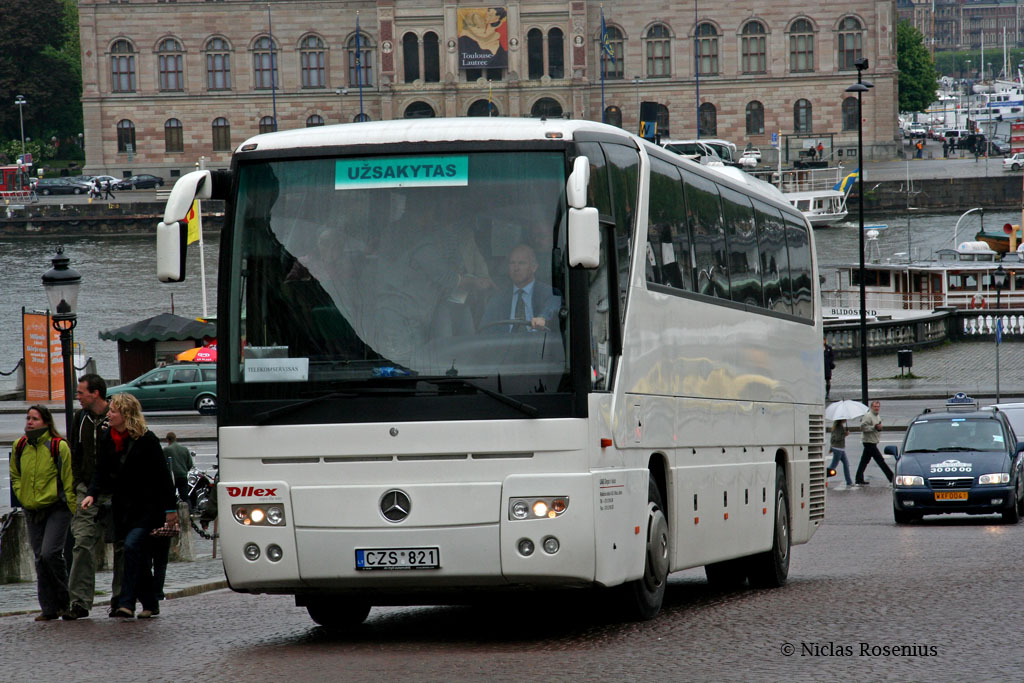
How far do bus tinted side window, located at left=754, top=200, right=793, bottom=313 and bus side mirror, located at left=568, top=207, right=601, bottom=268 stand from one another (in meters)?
4.63

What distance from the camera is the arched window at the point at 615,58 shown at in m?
114

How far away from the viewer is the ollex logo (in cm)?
870

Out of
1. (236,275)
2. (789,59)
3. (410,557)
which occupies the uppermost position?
(789,59)

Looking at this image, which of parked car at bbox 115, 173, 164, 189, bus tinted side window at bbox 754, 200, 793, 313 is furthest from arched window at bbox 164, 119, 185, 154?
bus tinted side window at bbox 754, 200, 793, 313

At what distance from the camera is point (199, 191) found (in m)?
8.91

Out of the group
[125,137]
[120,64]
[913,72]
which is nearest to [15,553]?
[125,137]

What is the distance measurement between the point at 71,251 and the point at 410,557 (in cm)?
8457

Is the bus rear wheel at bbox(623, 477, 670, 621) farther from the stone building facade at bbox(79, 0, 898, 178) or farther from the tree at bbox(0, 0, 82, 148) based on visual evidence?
the tree at bbox(0, 0, 82, 148)

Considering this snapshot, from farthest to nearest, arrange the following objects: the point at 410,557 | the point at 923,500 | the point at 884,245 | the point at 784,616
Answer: the point at 884,245 < the point at 923,500 < the point at 784,616 < the point at 410,557

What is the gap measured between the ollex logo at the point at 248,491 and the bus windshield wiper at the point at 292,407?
1.17 feet

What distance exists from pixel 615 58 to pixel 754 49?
32.2 ft

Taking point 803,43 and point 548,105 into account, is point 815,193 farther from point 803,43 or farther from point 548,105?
point 803,43

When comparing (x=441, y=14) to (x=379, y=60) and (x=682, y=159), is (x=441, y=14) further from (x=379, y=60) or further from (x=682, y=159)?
(x=682, y=159)

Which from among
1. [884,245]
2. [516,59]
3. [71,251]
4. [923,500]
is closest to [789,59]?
[516,59]
